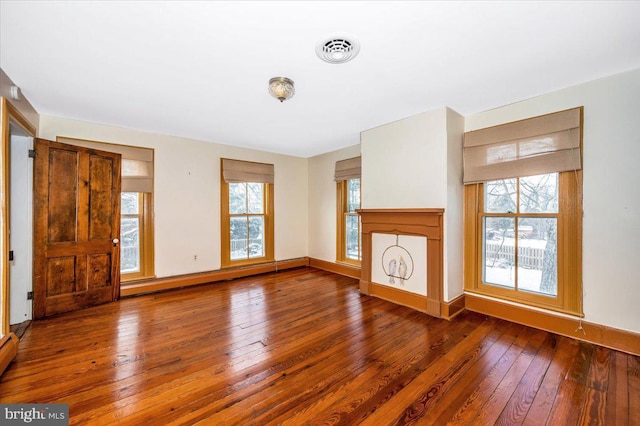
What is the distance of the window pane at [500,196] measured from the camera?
2.94 m

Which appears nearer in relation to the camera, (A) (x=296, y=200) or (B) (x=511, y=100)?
(B) (x=511, y=100)

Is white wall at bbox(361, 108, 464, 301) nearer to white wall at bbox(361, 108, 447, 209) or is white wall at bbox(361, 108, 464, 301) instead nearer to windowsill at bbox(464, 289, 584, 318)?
white wall at bbox(361, 108, 447, 209)

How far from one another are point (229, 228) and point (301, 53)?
3489 millimetres

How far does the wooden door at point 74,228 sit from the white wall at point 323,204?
10.8 feet

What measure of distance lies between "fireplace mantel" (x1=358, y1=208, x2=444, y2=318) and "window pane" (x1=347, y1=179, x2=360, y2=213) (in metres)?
0.91

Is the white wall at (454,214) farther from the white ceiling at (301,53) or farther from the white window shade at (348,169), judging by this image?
the white window shade at (348,169)

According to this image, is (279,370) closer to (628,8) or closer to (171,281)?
(171,281)

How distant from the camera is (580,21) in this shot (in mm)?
1650

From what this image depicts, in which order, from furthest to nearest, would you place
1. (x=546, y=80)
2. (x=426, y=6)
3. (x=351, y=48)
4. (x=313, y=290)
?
(x=313, y=290), (x=546, y=80), (x=351, y=48), (x=426, y=6)

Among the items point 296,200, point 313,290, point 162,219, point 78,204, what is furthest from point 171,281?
point 296,200

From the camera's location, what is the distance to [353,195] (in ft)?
15.9

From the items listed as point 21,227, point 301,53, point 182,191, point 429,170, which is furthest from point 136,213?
point 429,170

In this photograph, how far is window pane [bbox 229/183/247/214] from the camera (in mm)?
4793

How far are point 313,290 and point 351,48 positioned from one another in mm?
3158
